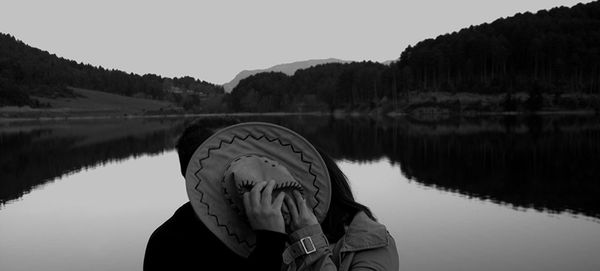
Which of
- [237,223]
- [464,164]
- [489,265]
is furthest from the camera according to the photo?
[464,164]

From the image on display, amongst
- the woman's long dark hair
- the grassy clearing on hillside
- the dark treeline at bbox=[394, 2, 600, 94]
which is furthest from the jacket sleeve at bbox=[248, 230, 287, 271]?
the grassy clearing on hillside

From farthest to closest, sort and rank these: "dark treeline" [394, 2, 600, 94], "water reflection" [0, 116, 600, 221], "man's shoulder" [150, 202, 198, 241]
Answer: "dark treeline" [394, 2, 600, 94] → "water reflection" [0, 116, 600, 221] → "man's shoulder" [150, 202, 198, 241]

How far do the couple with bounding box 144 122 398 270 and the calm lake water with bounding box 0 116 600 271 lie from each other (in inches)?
17.6

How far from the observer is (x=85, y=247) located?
12.9 m

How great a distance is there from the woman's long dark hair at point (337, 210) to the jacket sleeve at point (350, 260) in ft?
0.57

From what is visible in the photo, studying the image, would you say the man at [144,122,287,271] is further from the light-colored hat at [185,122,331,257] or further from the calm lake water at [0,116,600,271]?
the calm lake water at [0,116,600,271]

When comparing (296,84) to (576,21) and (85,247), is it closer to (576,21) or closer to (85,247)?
(576,21)

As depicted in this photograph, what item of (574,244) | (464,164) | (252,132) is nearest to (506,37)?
Answer: (464,164)

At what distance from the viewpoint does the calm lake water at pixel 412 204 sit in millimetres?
11617

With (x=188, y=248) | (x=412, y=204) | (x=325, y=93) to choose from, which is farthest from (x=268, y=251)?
(x=325, y=93)

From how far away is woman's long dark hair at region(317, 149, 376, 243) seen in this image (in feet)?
6.36

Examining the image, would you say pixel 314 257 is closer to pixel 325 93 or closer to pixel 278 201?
pixel 278 201

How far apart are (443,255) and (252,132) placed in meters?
10.3

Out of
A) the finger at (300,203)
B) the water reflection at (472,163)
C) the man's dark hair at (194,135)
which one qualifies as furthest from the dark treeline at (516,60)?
the finger at (300,203)
